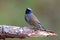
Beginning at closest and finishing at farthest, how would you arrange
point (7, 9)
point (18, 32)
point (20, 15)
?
1. point (18, 32)
2. point (20, 15)
3. point (7, 9)

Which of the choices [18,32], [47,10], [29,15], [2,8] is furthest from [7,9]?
[18,32]

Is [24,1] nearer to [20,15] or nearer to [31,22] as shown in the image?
[20,15]

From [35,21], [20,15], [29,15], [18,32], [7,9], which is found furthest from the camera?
[7,9]

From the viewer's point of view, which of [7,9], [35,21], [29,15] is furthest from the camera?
[7,9]

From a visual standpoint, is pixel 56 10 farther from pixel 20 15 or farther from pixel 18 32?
pixel 18 32

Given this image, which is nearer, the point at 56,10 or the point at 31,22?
the point at 31,22

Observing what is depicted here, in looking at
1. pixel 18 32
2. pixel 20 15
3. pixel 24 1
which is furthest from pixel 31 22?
pixel 24 1
